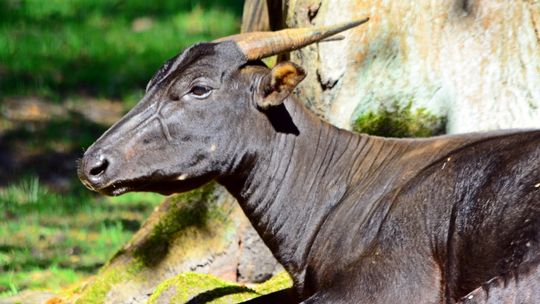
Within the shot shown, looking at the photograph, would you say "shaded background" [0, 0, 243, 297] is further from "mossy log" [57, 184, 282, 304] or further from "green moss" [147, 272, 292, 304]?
"green moss" [147, 272, 292, 304]

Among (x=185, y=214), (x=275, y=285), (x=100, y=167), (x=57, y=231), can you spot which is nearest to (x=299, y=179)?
(x=100, y=167)

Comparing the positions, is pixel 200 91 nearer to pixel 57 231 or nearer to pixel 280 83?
pixel 280 83

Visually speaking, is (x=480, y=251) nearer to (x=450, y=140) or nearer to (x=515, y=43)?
(x=450, y=140)

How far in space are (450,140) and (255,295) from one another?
1.67m

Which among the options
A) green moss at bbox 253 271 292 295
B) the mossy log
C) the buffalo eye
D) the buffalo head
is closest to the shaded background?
the mossy log

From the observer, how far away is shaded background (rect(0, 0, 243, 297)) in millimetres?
10641

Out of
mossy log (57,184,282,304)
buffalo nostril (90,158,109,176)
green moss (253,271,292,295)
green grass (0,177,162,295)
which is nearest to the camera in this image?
buffalo nostril (90,158,109,176)

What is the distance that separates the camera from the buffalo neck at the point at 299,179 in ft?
23.9

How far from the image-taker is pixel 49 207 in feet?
37.5

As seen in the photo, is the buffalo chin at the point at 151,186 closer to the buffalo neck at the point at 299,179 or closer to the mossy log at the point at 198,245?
the buffalo neck at the point at 299,179

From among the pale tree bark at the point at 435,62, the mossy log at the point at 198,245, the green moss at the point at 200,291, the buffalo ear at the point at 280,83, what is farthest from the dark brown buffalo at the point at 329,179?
the mossy log at the point at 198,245

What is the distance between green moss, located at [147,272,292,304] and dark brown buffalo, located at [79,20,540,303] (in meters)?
0.78

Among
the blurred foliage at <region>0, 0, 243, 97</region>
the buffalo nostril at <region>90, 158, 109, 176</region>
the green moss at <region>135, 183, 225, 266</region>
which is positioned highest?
the blurred foliage at <region>0, 0, 243, 97</region>

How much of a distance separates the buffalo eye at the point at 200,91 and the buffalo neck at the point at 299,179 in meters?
0.43
